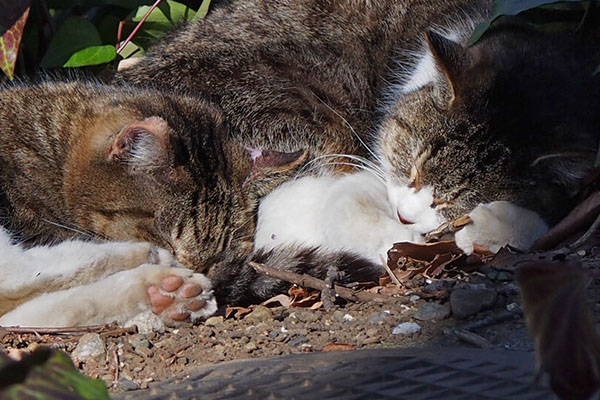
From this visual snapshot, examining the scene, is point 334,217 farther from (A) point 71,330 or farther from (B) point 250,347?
(A) point 71,330

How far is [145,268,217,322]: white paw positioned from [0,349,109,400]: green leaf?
1.52 meters

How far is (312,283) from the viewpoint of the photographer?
2479 mm

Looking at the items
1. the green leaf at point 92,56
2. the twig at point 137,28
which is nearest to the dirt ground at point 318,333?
the green leaf at point 92,56

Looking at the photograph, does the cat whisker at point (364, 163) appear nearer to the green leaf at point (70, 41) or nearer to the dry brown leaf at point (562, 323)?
the green leaf at point (70, 41)

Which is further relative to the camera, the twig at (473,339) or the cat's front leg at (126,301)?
the cat's front leg at (126,301)

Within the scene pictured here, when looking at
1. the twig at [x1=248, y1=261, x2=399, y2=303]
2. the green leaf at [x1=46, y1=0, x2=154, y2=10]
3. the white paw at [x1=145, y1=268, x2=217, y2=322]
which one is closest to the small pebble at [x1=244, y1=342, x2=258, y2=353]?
the white paw at [x1=145, y1=268, x2=217, y2=322]

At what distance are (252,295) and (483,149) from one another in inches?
38.3

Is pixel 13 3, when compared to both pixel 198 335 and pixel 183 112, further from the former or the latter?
pixel 198 335

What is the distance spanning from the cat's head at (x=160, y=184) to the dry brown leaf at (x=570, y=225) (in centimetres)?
104

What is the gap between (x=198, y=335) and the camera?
86.4 inches

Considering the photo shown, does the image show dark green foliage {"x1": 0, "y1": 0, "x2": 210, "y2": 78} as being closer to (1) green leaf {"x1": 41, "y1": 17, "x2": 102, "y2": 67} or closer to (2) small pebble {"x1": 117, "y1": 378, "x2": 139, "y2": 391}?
(1) green leaf {"x1": 41, "y1": 17, "x2": 102, "y2": 67}

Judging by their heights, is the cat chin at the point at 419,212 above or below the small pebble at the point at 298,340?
above

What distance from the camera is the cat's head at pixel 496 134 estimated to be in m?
2.78

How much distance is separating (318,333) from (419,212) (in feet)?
2.86
